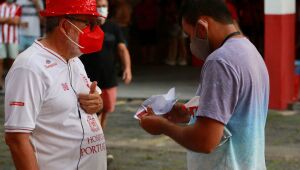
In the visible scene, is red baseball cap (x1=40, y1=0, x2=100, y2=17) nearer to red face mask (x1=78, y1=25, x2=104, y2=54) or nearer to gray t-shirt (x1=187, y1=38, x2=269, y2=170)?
red face mask (x1=78, y1=25, x2=104, y2=54)

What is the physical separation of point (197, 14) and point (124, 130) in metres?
6.08

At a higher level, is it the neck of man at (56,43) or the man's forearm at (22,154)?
the neck of man at (56,43)

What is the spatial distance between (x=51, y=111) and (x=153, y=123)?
498 millimetres

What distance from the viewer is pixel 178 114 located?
3.73 meters

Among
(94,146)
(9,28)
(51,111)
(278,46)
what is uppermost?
→ (51,111)

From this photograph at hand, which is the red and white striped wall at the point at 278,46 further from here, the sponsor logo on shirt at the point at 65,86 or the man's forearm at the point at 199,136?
the man's forearm at the point at 199,136

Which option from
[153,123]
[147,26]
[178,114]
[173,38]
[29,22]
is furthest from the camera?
[147,26]

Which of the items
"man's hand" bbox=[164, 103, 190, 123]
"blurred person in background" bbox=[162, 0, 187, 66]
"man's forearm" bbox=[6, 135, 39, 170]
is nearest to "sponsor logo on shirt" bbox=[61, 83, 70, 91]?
"man's forearm" bbox=[6, 135, 39, 170]

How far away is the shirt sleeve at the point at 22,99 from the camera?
3381 mm

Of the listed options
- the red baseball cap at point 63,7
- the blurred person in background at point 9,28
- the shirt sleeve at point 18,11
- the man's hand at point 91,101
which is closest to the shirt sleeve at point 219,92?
the man's hand at point 91,101

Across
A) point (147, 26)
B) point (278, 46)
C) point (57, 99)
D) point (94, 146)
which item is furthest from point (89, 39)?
point (147, 26)

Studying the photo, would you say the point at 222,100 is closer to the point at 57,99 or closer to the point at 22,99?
the point at 57,99

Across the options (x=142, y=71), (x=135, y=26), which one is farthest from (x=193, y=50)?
(x=135, y=26)

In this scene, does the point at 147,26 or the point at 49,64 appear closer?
the point at 49,64
